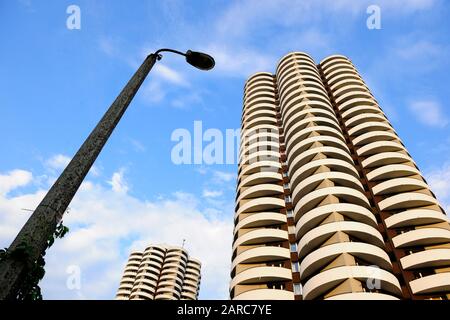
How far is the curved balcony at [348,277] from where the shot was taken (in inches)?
1033

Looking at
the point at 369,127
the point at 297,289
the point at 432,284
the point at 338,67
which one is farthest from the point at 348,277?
the point at 338,67

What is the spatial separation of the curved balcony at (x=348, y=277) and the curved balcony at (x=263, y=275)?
3957 mm

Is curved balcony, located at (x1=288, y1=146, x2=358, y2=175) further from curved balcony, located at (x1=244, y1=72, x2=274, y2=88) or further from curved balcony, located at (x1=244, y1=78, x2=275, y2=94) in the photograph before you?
curved balcony, located at (x1=244, y1=72, x2=274, y2=88)

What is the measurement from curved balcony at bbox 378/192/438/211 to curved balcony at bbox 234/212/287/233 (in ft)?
35.3

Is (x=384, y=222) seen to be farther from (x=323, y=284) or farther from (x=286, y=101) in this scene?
(x=286, y=101)

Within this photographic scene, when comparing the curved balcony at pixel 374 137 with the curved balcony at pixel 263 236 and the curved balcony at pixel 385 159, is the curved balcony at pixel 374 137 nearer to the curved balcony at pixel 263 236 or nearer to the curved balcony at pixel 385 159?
the curved balcony at pixel 385 159

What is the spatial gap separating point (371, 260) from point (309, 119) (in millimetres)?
22998

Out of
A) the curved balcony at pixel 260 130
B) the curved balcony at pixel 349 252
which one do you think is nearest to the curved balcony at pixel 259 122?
the curved balcony at pixel 260 130

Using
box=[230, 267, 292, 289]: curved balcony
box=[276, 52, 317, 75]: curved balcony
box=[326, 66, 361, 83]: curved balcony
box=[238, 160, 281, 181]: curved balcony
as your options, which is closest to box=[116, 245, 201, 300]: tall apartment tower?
box=[238, 160, 281, 181]: curved balcony

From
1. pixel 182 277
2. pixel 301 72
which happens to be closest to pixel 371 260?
pixel 301 72

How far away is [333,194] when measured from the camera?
34.5m

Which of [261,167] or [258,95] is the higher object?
[258,95]

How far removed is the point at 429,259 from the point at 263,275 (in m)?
14.3

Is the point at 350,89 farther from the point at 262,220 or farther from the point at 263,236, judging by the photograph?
the point at 263,236
